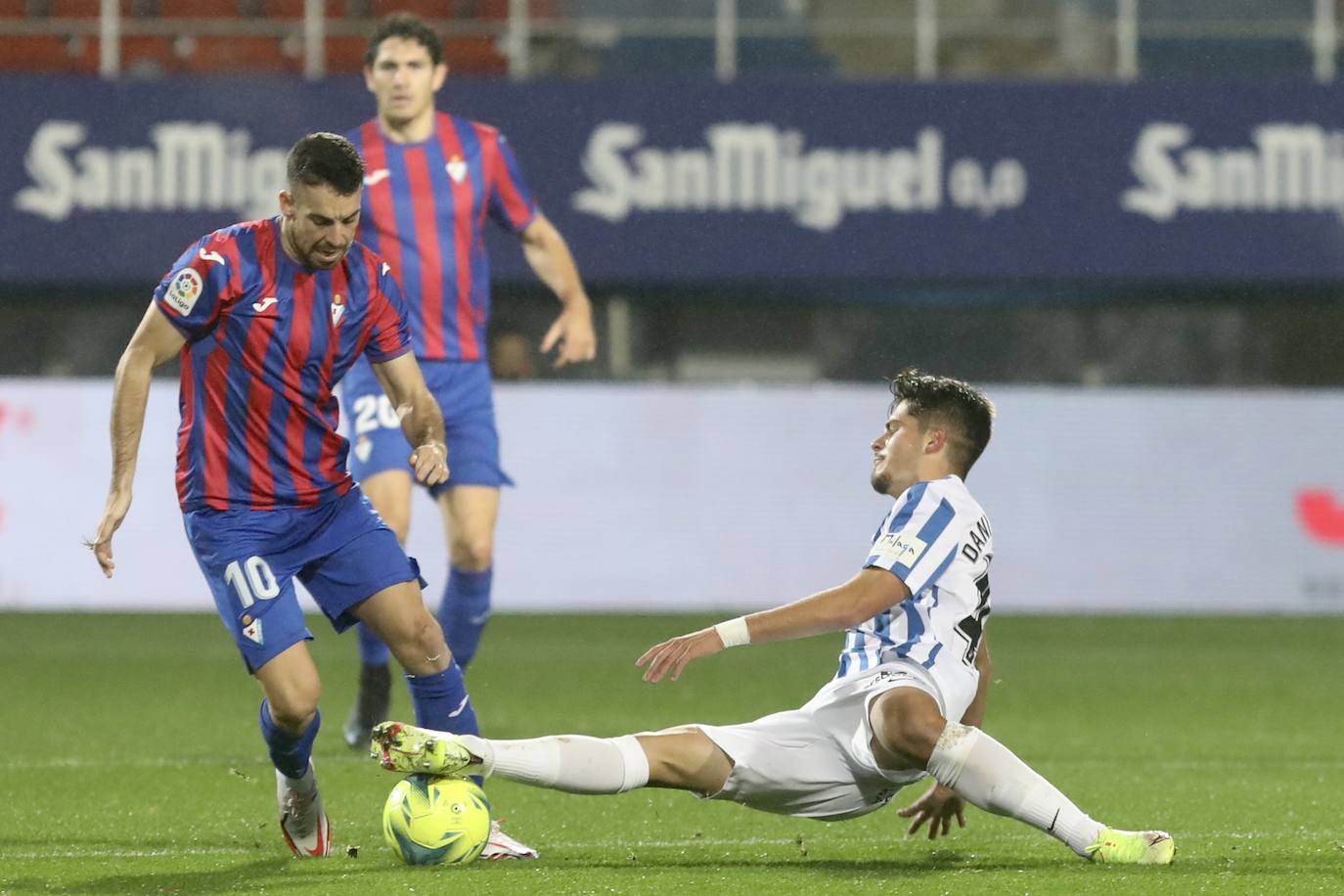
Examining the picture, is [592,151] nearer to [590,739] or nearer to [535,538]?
[535,538]

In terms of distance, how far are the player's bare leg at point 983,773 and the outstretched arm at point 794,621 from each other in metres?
0.21

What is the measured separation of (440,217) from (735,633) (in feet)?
10.2

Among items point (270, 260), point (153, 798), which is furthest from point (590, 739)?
point (153, 798)

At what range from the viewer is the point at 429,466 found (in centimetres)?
478

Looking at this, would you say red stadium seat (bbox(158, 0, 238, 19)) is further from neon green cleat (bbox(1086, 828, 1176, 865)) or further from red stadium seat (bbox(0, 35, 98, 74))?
neon green cleat (bbox(1086, 828, 1176, 865))

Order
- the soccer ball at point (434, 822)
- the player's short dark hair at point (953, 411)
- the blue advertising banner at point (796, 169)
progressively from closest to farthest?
the soccer ball at point (434, 822) < the player's short dark hair at point (953, 411) < the blue advertising banner at point (796, 169)

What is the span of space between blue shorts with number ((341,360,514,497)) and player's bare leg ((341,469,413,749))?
0.05 meters

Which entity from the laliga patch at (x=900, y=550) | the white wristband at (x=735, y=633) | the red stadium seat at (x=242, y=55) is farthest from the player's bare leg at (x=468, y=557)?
the red stadium seat at (x=242, y=55)

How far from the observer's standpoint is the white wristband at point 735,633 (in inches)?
163

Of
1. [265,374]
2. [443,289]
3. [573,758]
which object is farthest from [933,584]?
Answer: [443,289]

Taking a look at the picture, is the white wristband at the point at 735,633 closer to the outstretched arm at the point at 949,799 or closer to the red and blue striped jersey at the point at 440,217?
the outstretched arm at the point at 949,799

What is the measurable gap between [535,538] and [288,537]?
8418mm

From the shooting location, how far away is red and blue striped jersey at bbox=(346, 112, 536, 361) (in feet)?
22.6

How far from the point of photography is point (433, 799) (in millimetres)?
4461
